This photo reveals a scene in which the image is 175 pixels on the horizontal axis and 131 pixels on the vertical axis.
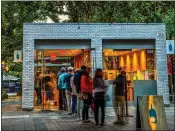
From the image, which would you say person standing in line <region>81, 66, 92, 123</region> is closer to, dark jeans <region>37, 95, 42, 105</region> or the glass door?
the glass door

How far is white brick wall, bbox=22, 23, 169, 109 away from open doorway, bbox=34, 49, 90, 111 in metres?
0.42

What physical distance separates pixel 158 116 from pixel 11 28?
1719 centimetres

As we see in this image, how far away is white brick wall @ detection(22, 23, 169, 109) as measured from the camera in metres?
16.5

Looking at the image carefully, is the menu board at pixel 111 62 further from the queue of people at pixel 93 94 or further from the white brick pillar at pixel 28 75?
the queue of people at pixel 93 94

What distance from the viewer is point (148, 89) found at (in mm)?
15102

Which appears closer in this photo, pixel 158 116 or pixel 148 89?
pixel 158 116

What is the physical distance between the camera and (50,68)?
1734 cm

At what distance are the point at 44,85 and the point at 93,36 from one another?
2.84m

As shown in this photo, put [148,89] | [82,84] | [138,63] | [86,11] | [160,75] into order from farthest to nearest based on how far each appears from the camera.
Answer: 1. [86,11]
2. [138,63]
3. [160,75]
4. [148,89]
5. [82,84]

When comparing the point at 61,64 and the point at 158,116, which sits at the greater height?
the point at 61,64

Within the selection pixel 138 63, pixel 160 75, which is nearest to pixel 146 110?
pixel 160 75

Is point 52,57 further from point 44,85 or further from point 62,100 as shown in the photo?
point 62,100

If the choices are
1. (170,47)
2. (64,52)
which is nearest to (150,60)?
(170,47)

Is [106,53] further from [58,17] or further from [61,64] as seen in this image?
[58,17]
